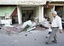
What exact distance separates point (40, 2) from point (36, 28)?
2540 mm

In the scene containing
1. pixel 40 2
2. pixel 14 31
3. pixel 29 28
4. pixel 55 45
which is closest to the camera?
pixel 55 45

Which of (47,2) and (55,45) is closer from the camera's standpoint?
(55,45)

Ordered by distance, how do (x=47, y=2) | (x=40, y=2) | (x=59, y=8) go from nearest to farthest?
(x=40, y=2) < (x=47, y=2) < (x=59, y=8)

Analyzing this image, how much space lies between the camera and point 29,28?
12.9m

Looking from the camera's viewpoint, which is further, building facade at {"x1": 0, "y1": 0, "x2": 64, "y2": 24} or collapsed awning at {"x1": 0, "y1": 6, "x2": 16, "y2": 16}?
collapsed awning at {"x1": 0, "y1": 6, "x2": 16, "y2": 16}

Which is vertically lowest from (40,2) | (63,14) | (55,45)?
(55,45)

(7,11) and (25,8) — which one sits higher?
(25,8)

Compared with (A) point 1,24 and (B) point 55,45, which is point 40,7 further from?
(B) point 55,45

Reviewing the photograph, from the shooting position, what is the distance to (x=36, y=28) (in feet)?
43.9

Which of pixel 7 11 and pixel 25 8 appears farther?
pixel 25 8

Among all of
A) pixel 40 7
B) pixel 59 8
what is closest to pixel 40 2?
pixel 40 7

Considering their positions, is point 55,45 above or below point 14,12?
below

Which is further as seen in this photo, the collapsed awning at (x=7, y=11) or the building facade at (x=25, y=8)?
the collapsed awning at (x=7, y=11)

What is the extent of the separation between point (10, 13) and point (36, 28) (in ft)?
11.4
